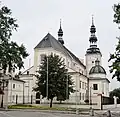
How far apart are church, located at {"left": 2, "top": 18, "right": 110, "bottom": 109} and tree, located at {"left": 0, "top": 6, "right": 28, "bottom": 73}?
98.6ft

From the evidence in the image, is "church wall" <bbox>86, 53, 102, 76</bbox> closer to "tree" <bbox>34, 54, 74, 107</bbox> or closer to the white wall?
the white wall

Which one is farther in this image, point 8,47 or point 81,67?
point 81,67

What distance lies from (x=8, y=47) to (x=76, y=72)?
2012 inches

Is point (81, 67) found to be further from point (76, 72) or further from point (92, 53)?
point (76, 72)

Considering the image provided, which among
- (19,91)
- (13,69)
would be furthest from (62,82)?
(13,69)

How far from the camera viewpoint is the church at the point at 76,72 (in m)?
54.7

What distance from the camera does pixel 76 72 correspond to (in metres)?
61.2

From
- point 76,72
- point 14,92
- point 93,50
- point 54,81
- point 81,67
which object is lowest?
point 14,92

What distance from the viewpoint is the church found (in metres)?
54.7

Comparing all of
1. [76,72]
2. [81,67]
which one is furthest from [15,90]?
[81,67]

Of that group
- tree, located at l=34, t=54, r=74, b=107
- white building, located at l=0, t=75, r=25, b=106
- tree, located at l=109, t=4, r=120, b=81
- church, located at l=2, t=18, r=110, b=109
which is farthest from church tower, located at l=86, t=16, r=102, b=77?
tree, located at l=109, t=4, r=120, b=81

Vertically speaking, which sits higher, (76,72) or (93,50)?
(93,50)

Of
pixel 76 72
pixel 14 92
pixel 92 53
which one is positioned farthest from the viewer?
pixel 92 53

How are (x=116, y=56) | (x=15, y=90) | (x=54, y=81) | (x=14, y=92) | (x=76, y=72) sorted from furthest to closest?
(x=76, y=72) → (x=15, y=90) → (x=14, y=92) → (x=54, y=81) → (x=116, y=56)
